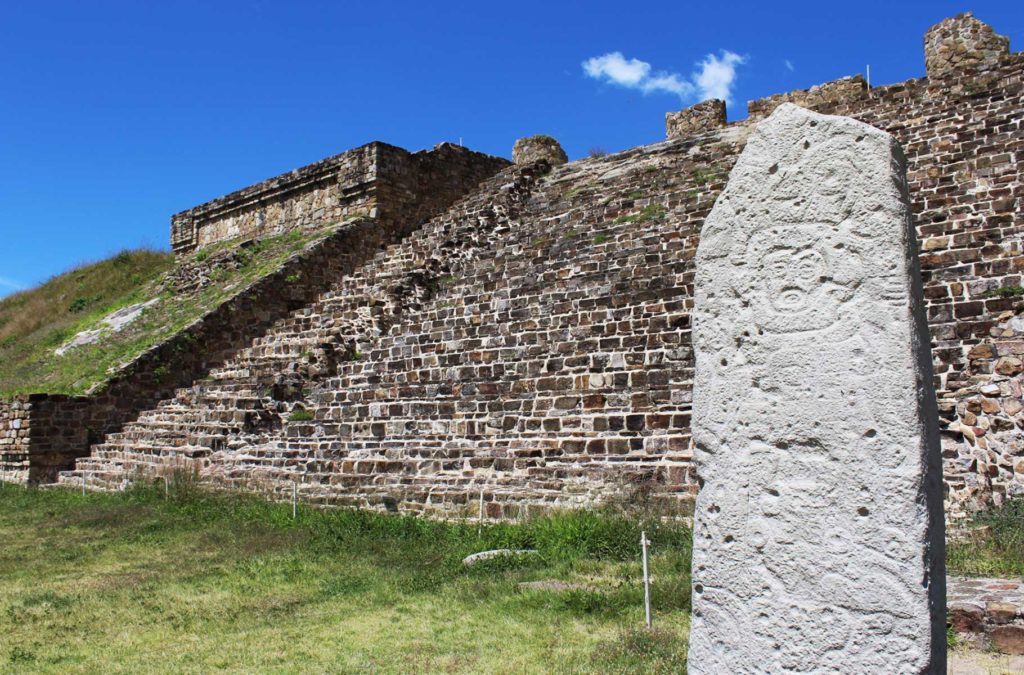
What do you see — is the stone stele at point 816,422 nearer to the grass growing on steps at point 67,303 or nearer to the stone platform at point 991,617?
the stone platform at point 991,617

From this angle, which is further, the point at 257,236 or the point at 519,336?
the point at 257,236

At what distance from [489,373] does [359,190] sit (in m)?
8.78

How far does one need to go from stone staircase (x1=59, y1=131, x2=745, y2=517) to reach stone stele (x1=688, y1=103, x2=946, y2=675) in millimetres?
5492

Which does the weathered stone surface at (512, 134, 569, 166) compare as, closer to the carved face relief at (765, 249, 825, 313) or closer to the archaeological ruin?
the archaeological ruin

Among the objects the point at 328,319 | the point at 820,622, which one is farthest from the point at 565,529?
the point at 328,319

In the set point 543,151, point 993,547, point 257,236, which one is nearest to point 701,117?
point 543,151

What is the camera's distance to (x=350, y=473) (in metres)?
11.0

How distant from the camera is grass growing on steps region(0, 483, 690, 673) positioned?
4883 millimetres

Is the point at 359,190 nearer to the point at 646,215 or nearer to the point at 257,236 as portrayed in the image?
the point at 257,236

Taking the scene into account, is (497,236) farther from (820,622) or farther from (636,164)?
(820,622)

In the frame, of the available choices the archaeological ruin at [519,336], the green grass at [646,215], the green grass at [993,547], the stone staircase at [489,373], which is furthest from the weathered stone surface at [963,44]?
the green grass at [993,547]

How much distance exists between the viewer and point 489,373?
38.0 ft

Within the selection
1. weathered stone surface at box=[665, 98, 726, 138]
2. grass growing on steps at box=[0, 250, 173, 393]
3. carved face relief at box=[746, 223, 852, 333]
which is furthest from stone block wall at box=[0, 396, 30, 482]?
carved face relief at box=[746, 223, 852, 333]

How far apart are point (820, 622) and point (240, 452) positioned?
11.2 metres
